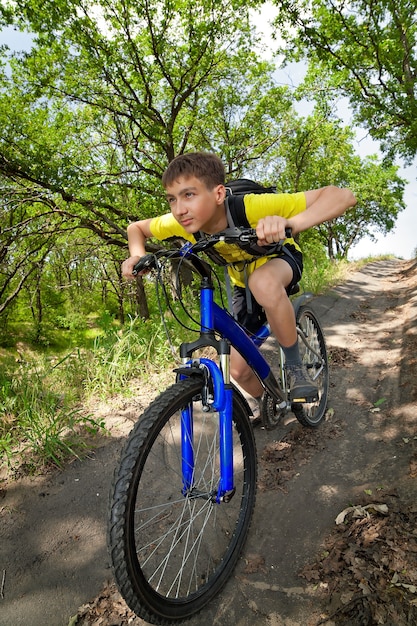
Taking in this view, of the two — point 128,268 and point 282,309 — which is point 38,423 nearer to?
point 128,268

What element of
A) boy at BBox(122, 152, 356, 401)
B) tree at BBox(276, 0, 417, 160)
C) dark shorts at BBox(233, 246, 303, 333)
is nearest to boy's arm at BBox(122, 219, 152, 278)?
boy at BBox(122, 152, 356, 401)

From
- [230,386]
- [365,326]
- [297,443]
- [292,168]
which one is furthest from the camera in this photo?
[292,168]

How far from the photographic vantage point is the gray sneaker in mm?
2842

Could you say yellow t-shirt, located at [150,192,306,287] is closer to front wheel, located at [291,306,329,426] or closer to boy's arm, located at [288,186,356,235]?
boy's arm, located at [288,186,356,235]

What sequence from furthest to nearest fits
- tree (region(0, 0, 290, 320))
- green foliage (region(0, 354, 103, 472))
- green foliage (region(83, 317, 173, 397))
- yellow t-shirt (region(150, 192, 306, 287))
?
tree (region(0, 0, 290, 320)), green foliage (region(83, 317, 173, 397)), green foliage (region(0, 354, 103, 472)), yellow t-shirt (region(150, 192, 306, 287))

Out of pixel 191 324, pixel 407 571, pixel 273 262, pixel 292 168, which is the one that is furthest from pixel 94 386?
pixel 292 168

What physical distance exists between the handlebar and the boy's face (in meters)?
0.22

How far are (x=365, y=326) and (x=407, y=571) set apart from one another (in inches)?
208

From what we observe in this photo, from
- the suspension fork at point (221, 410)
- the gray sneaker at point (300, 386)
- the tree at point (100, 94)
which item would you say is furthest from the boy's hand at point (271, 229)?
the tree at point (100, 94)

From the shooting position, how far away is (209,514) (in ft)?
7.17

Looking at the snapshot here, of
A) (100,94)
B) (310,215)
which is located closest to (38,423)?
(310,215)

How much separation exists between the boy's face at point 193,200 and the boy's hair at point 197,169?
20 millimetres

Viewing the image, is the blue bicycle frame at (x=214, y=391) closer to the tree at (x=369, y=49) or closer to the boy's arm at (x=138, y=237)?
the boy's arm at (x=138, y=237)

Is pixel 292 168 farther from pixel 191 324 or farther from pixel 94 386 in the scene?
pixel 94 386
